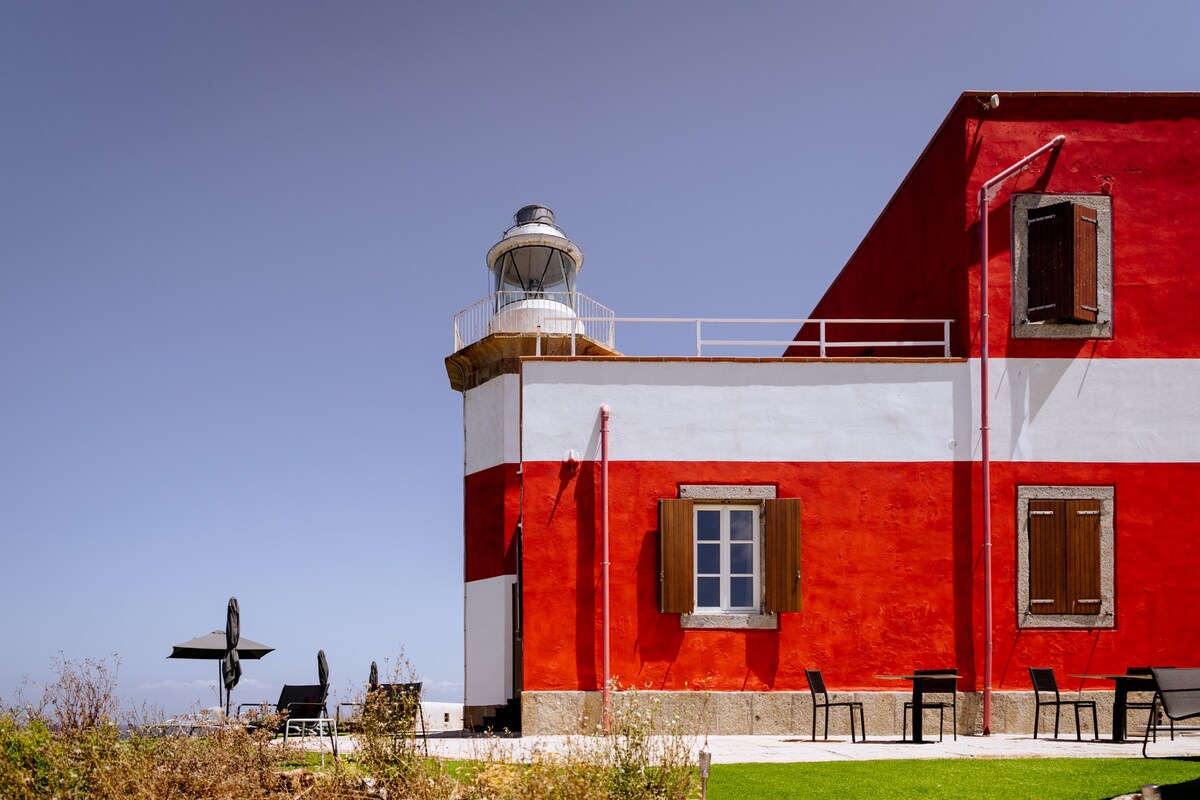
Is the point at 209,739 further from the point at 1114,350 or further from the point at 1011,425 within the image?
the point at 1114,350

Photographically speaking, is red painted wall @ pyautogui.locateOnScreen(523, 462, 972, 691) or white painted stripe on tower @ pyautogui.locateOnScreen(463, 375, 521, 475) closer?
red painted wall @ pyautogui.locateOnScreen(523, 462, 972, 691)

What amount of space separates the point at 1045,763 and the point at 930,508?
158 inches

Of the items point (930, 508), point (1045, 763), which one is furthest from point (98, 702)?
point (930, 508)

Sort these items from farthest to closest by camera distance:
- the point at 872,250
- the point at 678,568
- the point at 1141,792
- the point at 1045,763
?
1. the point at 872,250
2. the point at 678,568
3. the point at 1045,763
4. the point at 1141,792

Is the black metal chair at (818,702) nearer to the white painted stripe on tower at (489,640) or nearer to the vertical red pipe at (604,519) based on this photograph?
the vertical red pipe at (604,519)

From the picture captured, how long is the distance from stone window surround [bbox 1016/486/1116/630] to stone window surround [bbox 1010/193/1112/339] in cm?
166

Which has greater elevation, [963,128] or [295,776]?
[963,128]

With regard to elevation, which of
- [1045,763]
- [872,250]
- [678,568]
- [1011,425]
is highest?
[872,250]

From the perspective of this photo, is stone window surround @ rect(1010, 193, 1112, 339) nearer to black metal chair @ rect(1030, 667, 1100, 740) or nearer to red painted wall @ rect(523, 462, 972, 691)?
red painted wall @ rect(523, 462, 972, 691)

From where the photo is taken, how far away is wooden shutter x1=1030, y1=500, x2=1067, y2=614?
12.9 meters

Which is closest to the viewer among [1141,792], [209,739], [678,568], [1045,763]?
[1141,792]

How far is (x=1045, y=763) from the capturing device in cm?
938

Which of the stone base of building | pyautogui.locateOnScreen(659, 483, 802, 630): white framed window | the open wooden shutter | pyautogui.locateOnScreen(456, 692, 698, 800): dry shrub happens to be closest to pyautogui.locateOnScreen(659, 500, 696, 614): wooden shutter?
pyautogui.locateOnScreen(659, 483, 802, 630): white framed window

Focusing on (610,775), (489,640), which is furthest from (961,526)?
(489,640)
